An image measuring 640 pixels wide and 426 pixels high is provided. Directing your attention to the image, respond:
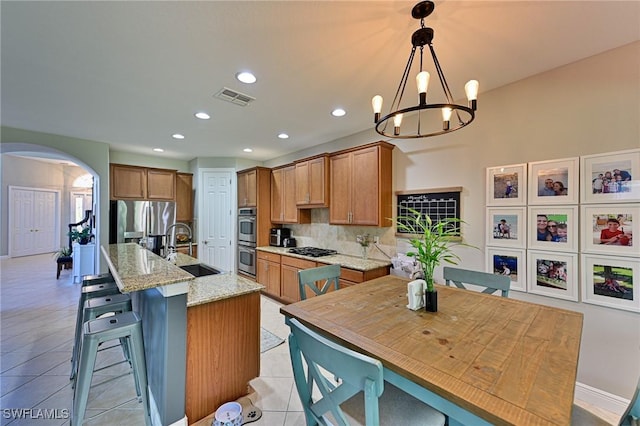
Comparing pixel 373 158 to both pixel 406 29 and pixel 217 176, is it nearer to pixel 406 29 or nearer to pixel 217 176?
pixel 406 29

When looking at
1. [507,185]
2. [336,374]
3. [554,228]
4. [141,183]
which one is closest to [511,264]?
[554,228]

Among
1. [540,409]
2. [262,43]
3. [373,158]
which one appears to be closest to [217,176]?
[373,158]

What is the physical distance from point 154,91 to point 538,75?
3.58 m

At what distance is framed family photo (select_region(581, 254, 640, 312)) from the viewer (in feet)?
6.04

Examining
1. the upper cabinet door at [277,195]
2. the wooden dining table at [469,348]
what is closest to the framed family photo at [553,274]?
the wooden dining table at [469,348]

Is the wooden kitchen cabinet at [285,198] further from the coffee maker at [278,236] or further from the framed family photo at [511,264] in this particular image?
the framed family photo at [511,264]

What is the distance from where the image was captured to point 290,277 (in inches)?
156

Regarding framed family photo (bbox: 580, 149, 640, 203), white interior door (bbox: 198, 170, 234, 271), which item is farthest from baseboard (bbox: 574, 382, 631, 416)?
white interior door (bbox: 198, 170, 234, 271)

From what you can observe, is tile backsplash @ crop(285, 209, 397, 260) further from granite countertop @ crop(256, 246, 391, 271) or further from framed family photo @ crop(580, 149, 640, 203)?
framed family photo @ crop(580, 149, 640, 203)

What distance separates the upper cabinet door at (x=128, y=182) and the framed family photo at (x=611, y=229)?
251 inches

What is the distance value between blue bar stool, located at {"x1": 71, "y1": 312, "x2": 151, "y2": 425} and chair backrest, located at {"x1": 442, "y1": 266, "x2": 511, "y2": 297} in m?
2.41

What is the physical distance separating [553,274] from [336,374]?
2.30 m

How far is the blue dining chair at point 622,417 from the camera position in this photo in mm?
1052

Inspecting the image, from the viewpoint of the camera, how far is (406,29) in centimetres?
168
